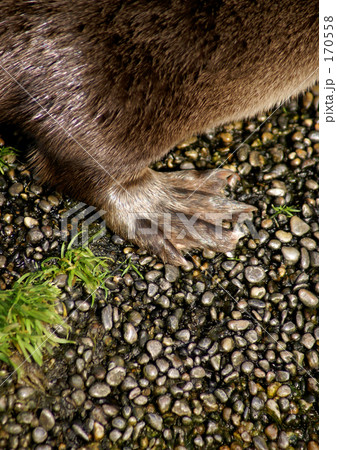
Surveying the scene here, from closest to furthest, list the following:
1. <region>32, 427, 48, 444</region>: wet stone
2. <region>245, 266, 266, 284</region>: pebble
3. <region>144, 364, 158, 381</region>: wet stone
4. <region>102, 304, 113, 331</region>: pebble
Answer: <region>32, 427, 48, 444</region>: wet stone < <region>144, 364, 158, 381</region>: wet stone < <region>102, 304, 113, 331</region>: pebble < <region>245, 266, 266, 284</region>: pebble

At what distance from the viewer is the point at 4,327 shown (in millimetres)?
1898

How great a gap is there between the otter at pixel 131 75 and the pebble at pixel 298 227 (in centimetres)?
65

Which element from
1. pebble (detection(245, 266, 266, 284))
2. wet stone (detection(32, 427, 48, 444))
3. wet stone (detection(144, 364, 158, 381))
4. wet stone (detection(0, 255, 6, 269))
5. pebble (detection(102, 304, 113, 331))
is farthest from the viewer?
pebble (detection(245, 266, 266, 284))

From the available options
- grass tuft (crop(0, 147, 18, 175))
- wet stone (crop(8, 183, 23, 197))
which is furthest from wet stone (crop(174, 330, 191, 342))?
grass tuft (crop(0, 147, 18, 175))

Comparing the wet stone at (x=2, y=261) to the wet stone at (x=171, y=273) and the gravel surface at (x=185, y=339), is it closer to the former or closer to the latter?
the gravel surface at (x=185, y=339)

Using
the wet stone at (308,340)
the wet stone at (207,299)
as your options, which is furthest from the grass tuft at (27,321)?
the wet stone at (308,340)

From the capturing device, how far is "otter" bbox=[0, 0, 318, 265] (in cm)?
188

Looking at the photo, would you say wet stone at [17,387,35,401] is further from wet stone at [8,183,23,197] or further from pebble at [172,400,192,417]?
wet stone at [8,183,23,197]

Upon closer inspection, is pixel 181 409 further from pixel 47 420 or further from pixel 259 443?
pixel 47 420

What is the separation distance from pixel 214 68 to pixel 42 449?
172 centimetres

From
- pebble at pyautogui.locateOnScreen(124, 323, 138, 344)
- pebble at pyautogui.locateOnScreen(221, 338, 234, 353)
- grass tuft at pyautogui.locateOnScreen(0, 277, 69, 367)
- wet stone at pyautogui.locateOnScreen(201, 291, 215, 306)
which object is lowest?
pebble at pyautogui.locateOnScreen(221, 338, 234, 353)

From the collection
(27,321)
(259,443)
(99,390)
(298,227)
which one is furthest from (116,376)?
(298,227)

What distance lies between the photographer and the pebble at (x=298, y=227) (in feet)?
8.15

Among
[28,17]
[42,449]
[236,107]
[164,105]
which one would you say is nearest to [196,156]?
[236,107]
